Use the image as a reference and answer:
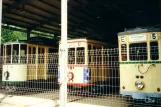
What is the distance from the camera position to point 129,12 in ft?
48.5

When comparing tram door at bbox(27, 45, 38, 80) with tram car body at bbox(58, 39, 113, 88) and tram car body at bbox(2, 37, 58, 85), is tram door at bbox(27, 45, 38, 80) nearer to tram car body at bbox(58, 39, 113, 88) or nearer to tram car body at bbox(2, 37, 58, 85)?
tram car body at bbox(2, 37, 58, 85)

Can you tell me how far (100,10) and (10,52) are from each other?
6279 mm

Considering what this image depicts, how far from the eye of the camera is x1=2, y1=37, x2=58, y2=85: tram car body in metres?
11.6

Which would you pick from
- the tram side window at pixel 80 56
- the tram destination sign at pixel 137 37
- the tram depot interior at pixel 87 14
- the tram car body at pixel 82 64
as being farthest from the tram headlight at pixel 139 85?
the tram depot interior at pixel 87 14

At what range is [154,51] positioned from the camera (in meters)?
7.45

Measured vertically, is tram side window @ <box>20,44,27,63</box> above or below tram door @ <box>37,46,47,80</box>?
above

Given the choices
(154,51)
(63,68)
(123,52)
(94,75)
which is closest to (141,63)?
(154,51)

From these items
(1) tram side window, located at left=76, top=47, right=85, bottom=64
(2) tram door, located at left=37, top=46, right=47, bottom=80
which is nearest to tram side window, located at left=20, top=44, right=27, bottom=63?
(2) tram door, located at left=37, top=46, right=47, bottom=80

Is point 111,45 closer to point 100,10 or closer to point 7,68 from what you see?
point 100,10

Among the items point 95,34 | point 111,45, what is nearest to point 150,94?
point 111,45

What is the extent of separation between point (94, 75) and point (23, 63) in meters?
3.79

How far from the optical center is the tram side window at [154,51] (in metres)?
7.30

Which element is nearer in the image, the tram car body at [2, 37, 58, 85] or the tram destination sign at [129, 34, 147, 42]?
the tram destination sign at [129, 34, 147, 42]

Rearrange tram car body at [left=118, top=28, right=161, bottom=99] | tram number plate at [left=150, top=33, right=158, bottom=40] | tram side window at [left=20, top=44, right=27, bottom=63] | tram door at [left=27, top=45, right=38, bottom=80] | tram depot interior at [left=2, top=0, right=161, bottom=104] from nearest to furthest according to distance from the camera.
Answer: tram car body at [left=118, top=28, right=161, bottom=99] < tram number plate at [left=150, top=33, right=158, bottom=40] < tram side window at [left=20, top=44, right=27, bottom=63] < tram door at [left=27, top=45, right=38, bottom=80] < tram depot interior at [left=2, top=0, right=161, bottom=104]
